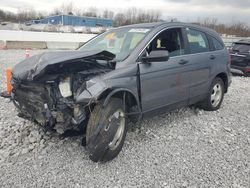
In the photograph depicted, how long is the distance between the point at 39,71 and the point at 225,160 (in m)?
2.79

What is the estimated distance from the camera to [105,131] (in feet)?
10.4

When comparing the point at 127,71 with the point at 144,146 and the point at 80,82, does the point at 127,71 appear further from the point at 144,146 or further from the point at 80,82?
the point at 144,146

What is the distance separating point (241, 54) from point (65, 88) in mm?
9283

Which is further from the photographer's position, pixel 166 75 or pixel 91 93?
pixel 166 75

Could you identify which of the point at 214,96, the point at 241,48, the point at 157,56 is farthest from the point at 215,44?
the point at 241,48

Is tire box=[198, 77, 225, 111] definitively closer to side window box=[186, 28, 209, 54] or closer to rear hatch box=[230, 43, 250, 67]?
side window box=[186, 28, 209, 54]

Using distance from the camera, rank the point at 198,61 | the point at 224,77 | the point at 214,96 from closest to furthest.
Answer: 1. the point at 198,61
2. the point at 214,96
3. the point at 224,77

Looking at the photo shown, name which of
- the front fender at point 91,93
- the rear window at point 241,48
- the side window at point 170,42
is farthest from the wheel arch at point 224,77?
the rear window at point 241,48

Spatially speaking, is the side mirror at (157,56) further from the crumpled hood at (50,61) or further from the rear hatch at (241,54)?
the rear hatch at (241,54)

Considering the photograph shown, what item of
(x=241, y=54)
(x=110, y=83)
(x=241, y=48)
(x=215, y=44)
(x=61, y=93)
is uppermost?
(x=241, y=48)

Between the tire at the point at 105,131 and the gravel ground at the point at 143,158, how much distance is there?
0.57 feet

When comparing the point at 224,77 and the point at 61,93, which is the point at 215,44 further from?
the point at 61,93

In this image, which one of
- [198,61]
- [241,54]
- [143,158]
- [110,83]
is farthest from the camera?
[241,54]

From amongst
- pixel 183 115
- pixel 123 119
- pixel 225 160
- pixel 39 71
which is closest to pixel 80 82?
pixel 39 71
